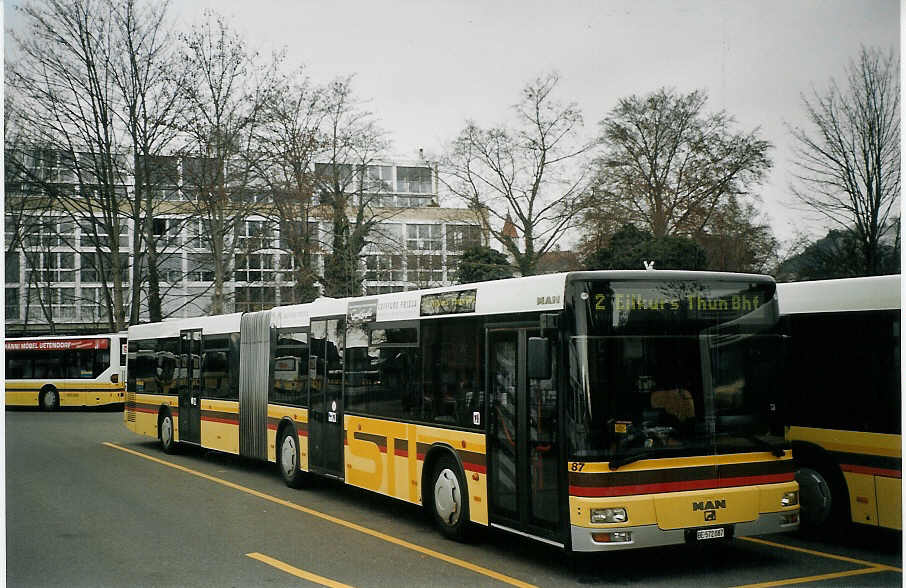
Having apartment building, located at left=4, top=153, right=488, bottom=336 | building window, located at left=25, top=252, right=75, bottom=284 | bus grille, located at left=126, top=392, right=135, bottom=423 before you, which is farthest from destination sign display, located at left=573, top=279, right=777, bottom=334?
apartment building, located at left=4, top=153, right=488, bottom=336

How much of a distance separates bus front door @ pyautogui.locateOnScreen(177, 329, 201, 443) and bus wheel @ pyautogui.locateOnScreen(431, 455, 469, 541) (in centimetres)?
868

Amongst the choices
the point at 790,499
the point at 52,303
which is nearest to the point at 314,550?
the point at 790,499

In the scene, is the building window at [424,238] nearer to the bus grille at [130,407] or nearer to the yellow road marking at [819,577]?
the bus grille at [130,407]

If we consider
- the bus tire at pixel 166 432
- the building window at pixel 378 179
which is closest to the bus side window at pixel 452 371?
the bus tire at pixel 166 432

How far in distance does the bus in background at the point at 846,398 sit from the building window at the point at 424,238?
24.0 metres

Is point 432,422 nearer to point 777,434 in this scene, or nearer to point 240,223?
point 777,434

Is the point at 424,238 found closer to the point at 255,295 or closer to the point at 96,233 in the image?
the point at 255,295

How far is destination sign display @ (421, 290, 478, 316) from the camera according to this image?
9375 millimetres

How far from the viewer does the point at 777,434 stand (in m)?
8.02

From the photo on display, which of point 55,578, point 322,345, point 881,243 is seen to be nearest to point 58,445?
point 322,345

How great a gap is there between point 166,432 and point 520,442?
12193 mm

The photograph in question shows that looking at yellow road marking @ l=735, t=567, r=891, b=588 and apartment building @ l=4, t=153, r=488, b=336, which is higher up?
apartment building @ l=4, t=153, r=488, b=336

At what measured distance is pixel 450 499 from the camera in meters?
9.41

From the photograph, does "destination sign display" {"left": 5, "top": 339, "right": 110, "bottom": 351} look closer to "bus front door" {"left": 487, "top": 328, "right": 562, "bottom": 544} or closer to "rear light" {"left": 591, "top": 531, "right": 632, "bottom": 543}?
"bus front door" {"left": 487, "top": 328, "right": 562, "bottom": 544}
